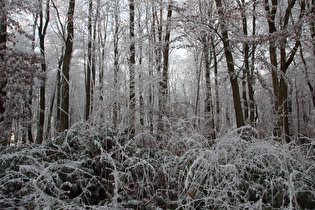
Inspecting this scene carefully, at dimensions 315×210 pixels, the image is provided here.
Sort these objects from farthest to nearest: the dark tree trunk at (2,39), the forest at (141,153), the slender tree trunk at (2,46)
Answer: the dark tree trunk at (2,39)
the slender tree trunk at (2,46)
the forest at (141,153)

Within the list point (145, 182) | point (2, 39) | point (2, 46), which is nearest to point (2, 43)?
point (2, 46)

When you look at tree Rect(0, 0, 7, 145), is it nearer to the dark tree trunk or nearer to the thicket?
the dark tree trunk

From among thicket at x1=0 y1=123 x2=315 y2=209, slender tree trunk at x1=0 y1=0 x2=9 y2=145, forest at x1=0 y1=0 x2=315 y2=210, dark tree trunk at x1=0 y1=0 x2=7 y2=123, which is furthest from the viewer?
dark tree trunk at x1=0 y1=0 x2=7 y2=123

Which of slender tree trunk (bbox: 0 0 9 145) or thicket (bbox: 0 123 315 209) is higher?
slender tree trunk (bbox: 0 0 9 145)

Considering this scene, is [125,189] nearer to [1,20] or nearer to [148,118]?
[148,118]

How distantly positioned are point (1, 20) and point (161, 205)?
25.4 feet

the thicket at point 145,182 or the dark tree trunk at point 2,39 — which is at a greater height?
the dark tree trunk at point 2,39

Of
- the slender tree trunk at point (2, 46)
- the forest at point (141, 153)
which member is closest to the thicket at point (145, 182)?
the forest at point (141, 153)

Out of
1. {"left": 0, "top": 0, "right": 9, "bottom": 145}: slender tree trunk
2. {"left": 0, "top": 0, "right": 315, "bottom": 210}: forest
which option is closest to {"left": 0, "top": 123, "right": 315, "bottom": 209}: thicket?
{"left": 0, "top": 0, "right": 315, "bottom": 210}: forest

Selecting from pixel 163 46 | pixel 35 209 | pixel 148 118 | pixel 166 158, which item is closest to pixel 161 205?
pixel 166 158

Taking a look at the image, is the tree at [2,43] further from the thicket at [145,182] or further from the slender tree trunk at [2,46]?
the thicket at [145,182]

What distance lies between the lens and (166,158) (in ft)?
10.0

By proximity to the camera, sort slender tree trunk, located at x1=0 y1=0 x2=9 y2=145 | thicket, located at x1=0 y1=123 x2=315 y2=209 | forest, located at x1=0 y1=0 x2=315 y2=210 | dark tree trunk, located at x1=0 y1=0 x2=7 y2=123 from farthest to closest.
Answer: dark tree trunk, located at x1=0 y1=0 x2=7 y2=123 → slender tree trunk, located at x1=0 y1=0 x2=9 y2=145 → forest, located at x1=0 y1=0 x2=315 y2=210 → thicket, located at x1=0 y1=123 x2=315 y2=209

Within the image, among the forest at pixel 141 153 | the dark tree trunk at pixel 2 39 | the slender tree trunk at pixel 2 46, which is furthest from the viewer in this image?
the dark tree trunk at pixel 2 39
